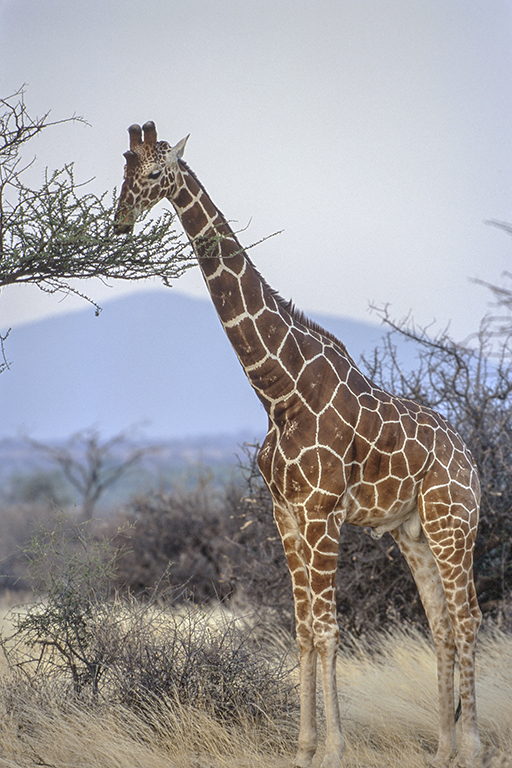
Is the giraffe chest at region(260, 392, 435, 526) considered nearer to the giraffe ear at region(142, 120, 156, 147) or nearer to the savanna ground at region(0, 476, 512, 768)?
the savanna ground at region(0, 476, 512, 768)

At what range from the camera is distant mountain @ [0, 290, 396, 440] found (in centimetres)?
12269

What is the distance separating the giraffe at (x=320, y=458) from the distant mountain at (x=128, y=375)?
106m

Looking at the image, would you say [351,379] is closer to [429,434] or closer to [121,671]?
[429,434]

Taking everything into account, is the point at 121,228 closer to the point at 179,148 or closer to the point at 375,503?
the point at 179,148

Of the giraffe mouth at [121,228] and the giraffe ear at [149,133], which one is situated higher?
the giraffe ear at [149,133]

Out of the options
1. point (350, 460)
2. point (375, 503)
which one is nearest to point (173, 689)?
point (375, 503)

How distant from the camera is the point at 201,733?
4.53 meters

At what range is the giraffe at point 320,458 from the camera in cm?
436

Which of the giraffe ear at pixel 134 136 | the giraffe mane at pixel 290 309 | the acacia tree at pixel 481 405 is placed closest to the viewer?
the giraffe ear at pixel 134 136

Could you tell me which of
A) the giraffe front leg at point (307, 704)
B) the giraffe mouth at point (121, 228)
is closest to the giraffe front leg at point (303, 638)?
the giraffe front leg at point (307, 704)

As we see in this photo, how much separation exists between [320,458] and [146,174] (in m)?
2.00

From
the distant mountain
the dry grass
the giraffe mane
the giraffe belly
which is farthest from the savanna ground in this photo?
the distant mountain

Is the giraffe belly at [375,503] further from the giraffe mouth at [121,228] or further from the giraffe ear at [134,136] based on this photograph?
the giraffe ear at [134,136]

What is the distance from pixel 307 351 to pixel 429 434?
1.00 meters
